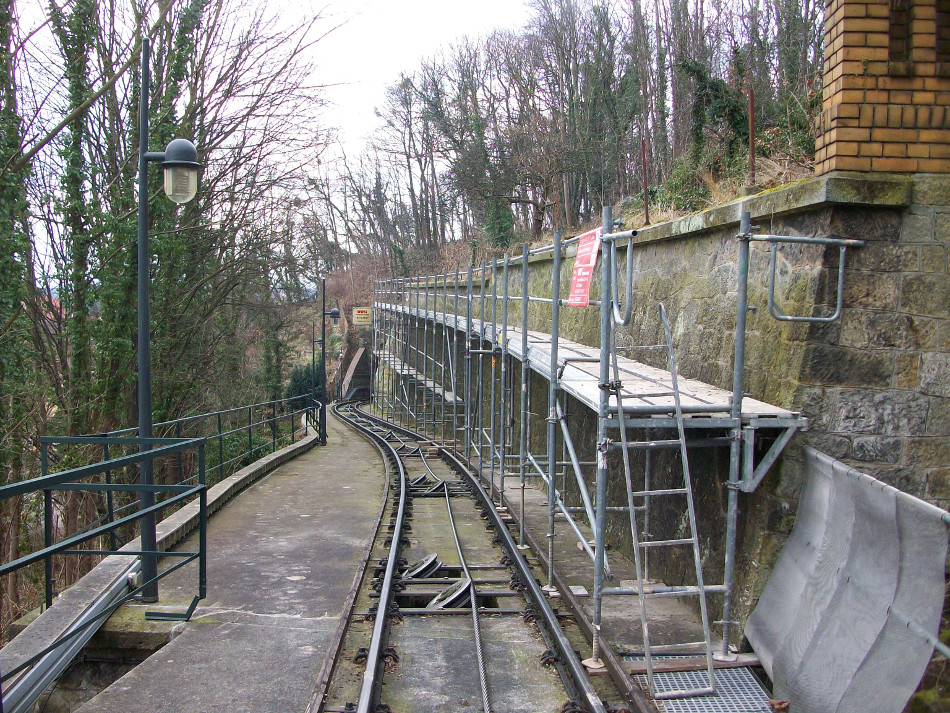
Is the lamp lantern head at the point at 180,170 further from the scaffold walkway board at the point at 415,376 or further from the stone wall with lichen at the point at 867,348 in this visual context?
the scaffold walkway board at the point at 415,376

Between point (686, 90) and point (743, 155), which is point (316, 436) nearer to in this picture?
point (686, 90)

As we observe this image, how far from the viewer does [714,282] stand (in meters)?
6.43

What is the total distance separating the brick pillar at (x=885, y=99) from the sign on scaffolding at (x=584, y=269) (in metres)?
1.66

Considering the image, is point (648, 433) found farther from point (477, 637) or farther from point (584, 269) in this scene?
point (477, 637)

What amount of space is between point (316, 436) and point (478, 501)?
35.7ft

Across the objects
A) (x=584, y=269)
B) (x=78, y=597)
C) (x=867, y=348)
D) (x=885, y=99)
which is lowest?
(x=78, y=597)

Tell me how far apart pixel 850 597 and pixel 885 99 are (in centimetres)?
314

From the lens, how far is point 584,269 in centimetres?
609

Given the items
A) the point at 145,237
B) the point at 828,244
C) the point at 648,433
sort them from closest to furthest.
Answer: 1. the point at 828,244
2. the point at 145,237
3. the point at 648,433

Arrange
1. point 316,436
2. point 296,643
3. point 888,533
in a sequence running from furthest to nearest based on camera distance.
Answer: point 316,436 < point 296,643 < point 888,533

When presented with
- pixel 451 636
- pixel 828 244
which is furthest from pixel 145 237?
pixel 828 244

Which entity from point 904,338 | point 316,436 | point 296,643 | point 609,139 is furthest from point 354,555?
point 609,139

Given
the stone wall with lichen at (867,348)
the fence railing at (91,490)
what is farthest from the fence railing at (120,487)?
the stone wall with lichen at (867,348)

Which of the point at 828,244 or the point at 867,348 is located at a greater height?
the point at 828,244
